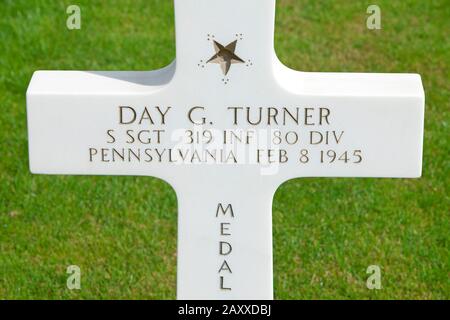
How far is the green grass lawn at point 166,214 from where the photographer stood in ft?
21.3

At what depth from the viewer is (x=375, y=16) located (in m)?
8.53

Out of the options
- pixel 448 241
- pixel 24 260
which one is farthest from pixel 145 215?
pixel 448 241

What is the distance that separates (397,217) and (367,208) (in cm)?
20

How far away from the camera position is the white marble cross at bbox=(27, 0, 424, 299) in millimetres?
4590

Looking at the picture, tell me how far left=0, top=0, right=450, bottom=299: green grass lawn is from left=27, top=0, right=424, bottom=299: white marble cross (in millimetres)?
1647

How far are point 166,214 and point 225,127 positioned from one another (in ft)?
7.92

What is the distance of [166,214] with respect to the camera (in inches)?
277

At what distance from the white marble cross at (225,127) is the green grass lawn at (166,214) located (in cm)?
165

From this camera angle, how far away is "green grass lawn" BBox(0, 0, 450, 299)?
21.3 feet

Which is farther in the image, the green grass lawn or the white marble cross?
the green grass lawn

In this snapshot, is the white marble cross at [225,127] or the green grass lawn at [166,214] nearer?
Answer: the white marble cross at [225,127]

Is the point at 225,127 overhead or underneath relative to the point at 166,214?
overhead

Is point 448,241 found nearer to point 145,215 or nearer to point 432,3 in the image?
point 145,215

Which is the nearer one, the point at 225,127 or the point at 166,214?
the point at 225,127
